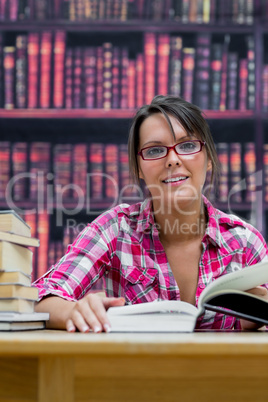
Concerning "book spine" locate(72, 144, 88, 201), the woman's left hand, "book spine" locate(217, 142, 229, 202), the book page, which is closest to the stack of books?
the book page

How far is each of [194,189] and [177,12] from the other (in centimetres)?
131

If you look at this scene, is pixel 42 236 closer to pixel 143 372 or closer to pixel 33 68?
pixel 33 68

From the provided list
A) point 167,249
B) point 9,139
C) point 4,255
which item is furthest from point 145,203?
point 9,139

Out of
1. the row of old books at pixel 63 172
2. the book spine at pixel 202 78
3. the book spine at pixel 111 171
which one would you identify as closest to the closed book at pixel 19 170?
the row of old books at pixel 63 172

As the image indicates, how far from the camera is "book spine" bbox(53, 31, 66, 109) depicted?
235 centimetres

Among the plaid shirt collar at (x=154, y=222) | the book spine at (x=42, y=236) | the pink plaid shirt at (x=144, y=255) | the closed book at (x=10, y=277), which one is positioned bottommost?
the book spine at (x=42, y=236)

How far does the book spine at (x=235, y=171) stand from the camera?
91.2 inches

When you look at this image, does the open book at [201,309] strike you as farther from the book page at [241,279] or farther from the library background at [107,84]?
the library background at [107,84]

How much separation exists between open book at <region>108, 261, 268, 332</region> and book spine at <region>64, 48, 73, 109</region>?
1745 millimetres

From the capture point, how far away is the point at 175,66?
2342mm

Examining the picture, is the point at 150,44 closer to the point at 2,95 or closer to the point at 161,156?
the point at 2,95

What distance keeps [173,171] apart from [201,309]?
0.70 metres

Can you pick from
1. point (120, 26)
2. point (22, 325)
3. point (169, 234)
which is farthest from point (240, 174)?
point (22, 325)

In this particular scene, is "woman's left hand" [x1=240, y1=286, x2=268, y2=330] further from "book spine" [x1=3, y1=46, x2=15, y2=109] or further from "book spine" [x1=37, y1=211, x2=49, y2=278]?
"book spine" [x1=3, y1=46, x2=15, y2=109]
